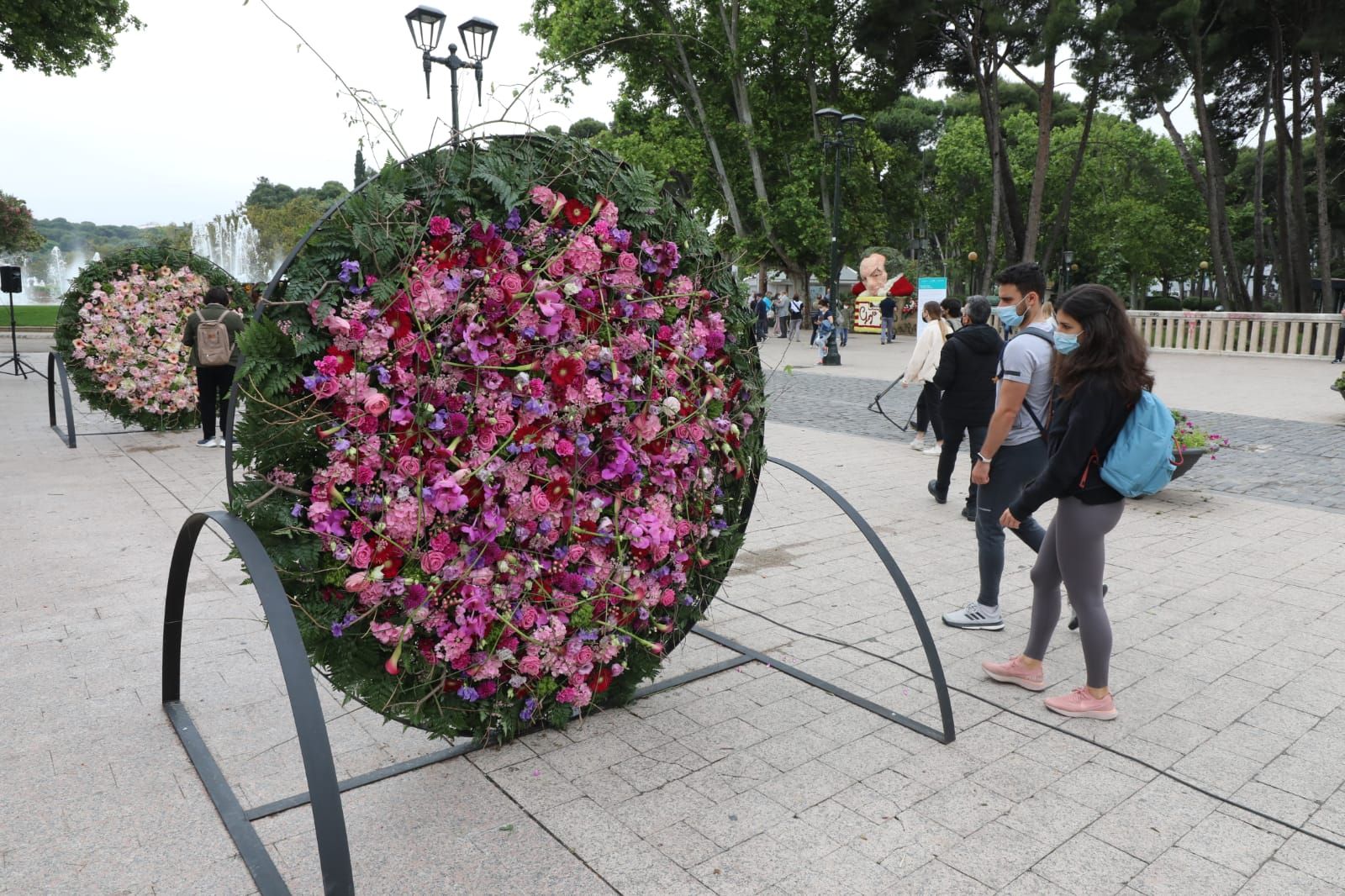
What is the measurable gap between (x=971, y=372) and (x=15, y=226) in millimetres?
54138

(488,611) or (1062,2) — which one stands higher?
(1062,2)

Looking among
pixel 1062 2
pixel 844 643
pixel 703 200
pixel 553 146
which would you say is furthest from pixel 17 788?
pixel 703 200

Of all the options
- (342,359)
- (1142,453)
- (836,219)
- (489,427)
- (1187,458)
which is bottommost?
(1187,458)

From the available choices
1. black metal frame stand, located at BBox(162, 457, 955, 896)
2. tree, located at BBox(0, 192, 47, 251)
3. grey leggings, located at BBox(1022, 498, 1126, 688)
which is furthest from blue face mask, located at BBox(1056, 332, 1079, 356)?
tree, located at BBox(0, 192, 47, 251)

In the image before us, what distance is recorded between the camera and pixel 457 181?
3082 millimetres

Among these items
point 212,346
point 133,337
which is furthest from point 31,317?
point 212,346

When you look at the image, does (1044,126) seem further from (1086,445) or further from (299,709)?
(299,709)

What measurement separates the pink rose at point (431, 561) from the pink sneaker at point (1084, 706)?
8.42ft

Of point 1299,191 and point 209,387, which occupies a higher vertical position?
point 1299,191

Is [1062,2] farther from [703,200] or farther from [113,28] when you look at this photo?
[113,28]

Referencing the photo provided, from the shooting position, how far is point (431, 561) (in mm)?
3000

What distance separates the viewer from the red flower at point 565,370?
10.3ft

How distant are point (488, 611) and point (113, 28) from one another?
78.0 ft

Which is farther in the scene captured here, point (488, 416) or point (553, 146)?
point (553, 146)
